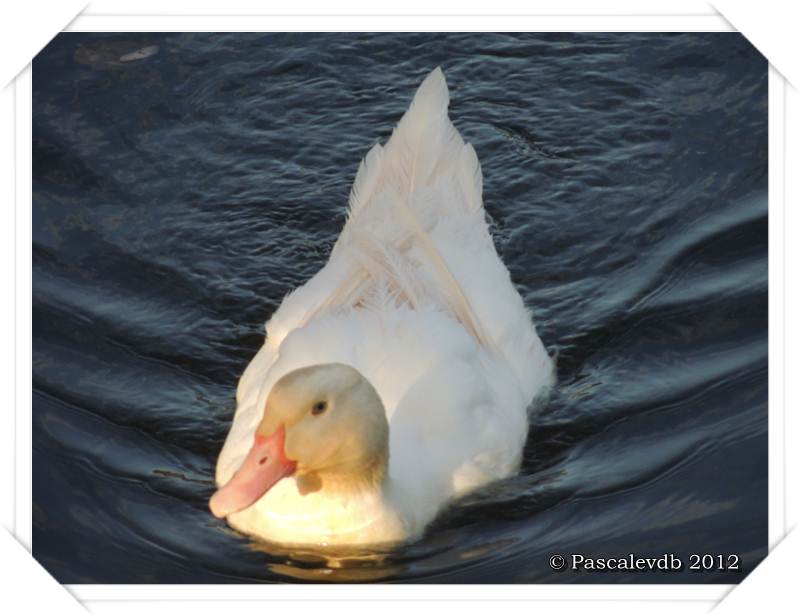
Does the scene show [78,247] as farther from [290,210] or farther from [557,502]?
[557,502]

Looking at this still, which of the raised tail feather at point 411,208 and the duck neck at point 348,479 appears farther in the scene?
the raised tail feather at point 411,208

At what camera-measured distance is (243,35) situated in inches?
409

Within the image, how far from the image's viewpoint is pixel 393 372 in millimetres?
7715

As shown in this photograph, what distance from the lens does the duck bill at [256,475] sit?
22.0 feet

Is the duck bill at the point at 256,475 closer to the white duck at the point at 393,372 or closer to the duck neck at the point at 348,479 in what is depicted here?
the white duck at the point at 393,372

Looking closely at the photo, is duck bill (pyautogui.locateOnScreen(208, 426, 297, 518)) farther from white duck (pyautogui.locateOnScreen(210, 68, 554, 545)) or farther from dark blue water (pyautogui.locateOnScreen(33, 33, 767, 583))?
dark blue water (pyautogui.locateOnScreen(33, 33, 767, 583))

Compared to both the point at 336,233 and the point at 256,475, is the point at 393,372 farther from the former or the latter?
the point at 336,233

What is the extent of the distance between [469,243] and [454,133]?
64 centimetres

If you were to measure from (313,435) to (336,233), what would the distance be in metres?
2.95

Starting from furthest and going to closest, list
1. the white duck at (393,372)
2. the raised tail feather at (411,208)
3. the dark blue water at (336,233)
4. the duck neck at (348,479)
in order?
1. the raised tail feather at (411,208)
2. the dark blue water at (336,233)
3. the duck neck at (348,479)
4. the white duck at (393,372)

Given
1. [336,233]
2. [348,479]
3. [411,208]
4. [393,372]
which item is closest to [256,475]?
[348,479]

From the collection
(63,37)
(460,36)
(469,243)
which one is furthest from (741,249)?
(63,37)

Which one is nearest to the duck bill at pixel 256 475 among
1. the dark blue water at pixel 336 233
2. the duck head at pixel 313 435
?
the duck head at pixel 313 435
